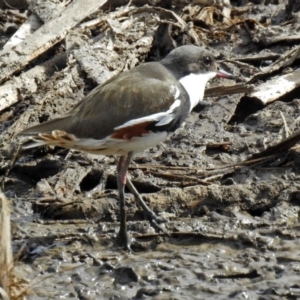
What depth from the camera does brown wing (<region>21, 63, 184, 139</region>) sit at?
7.28 meters

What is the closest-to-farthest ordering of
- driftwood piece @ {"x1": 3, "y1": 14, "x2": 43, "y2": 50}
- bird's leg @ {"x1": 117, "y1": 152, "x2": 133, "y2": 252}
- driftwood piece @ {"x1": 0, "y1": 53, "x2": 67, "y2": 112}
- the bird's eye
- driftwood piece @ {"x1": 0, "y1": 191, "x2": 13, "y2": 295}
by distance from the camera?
driftwood piece @ {"x1": 0, "y1": 191, "x2": 13, "y2": 295} → bird's leg @ {"x1": 117, "y1": 152, "x2": 133, "y2": 252} → the bird's eye → driftwood piece @ {"x1": 0, "y1": 53, "x2": 67, "y2": 112} → driftwood piece @ {"x1": 3, "y1": 14, "x2": 43, "y2": 50}

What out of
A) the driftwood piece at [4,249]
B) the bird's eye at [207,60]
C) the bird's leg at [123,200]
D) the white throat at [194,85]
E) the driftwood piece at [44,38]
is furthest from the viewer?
the driftwood piece at [44,38]

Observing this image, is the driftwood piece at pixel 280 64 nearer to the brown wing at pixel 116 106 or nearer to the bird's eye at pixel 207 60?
the bird's eye at pixel 207 60

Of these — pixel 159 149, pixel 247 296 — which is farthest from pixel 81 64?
pixel 247 296

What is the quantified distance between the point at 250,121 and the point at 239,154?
0.66 metres

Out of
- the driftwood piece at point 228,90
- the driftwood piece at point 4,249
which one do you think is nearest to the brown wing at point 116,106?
the driftwood piece at point 4,249

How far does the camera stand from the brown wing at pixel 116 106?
23.9 ft

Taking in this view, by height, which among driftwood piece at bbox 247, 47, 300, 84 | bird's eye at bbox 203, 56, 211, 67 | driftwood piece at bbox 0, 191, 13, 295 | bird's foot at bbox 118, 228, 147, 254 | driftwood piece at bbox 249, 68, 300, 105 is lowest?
bird's foot at bbox 118, 228, 147, 254

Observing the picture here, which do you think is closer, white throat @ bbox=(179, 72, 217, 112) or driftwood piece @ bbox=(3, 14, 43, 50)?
white throat @ bbox=(179, 72, 217, 112)

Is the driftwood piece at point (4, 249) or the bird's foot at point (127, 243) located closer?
the driftwood piece at point (4, 249)

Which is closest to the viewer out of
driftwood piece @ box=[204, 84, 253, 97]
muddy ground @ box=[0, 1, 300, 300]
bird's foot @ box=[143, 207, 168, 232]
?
muddy ground @ box=[0, 1, 300, 300]

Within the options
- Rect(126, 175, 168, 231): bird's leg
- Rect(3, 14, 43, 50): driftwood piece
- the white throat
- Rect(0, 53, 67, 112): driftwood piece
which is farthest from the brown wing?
Rect(3, 14, 43, 50): driftwood piece

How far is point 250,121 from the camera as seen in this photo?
366 inches

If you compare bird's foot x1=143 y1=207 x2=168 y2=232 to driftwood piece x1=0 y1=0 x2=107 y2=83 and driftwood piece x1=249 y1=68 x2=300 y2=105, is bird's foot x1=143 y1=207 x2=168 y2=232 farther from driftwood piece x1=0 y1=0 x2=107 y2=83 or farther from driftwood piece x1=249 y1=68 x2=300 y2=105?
driftwood piece x1=0 y1=0 x2=107 y2=83
